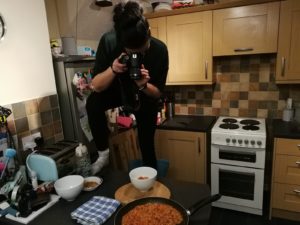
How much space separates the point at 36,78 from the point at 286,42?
1.93 m

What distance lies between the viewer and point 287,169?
201 centimetres

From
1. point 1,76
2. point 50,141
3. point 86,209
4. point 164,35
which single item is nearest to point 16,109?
point 1,76

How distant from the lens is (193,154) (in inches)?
92.8

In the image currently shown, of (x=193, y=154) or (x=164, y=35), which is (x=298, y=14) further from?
(x=193, y=154)

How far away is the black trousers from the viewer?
5.16ft

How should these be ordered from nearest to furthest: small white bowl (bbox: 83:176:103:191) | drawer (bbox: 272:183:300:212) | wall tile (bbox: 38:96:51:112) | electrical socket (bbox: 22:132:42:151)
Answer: small white bowl (bbox: 83:176:103:191), electrical socket (bbox: 22:132:42:151), wall tile (bbox: 38:96:51:112), drawer (bbox: 272:183:300:212)

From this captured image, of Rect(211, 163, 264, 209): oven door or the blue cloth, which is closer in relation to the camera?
the blue cloth

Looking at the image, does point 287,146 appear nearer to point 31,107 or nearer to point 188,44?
point 188,44

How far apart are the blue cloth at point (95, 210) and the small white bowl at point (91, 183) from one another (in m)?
0.11

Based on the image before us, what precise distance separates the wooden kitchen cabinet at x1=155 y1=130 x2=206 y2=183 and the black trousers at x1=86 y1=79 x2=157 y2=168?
0.67 meters

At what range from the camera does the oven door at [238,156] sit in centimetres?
206

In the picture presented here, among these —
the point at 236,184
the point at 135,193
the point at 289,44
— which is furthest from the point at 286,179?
the point at 135,193

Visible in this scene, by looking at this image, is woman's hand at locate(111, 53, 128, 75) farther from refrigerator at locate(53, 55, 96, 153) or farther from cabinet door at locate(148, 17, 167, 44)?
cabinet door at locate(148, 17, 167, 44)

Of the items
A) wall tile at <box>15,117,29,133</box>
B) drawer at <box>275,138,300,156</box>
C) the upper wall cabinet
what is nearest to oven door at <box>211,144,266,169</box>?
drawer at <box>275,138,300,156</box>
